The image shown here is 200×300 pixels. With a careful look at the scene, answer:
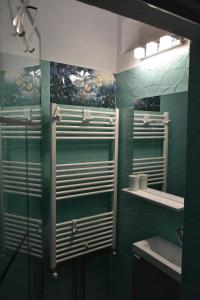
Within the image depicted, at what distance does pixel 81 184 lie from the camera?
1.82m

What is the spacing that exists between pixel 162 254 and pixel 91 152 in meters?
0.93

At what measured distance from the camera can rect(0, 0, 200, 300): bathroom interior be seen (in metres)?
1.40

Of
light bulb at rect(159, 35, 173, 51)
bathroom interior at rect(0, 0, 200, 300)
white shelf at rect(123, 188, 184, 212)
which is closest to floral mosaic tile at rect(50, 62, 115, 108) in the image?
bathroom interior at rect(0, 0, 200, 300)

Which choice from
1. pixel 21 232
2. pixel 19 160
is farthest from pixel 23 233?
pixel 19 160

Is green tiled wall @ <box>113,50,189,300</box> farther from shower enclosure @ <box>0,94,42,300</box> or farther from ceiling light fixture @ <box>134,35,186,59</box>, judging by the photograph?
shower enclosure @ <box>0,94,42,300</box>

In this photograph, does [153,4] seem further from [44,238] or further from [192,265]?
[44,238]

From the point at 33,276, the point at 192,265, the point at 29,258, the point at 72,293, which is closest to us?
the point at 192,265

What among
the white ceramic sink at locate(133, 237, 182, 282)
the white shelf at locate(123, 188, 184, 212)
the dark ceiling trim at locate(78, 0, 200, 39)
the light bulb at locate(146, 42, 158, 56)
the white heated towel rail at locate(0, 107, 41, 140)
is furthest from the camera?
the light bulb at locate(146, 42, 158, 56)

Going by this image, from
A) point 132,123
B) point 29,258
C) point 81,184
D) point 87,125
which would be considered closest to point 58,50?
point 87,125

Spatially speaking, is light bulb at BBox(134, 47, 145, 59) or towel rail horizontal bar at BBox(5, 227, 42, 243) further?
light bulb at BBox(134, 47, 145, 59)

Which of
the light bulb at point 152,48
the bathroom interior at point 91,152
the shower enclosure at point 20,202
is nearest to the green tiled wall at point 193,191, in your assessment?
the bathroom interior at point 91,152

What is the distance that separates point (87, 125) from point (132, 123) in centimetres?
39

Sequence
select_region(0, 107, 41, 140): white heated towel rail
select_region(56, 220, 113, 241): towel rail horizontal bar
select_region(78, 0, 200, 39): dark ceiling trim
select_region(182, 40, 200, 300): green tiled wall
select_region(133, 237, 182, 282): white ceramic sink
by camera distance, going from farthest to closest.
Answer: select_region(56, 220, 113, 241): towel rail horizontal bar, select_region(133, 237, 182, 282): white ceramic sink, select_region(0, 107, 41, 140): white heated towel rail, select_region(182, 40, 200, 300): green tiled wall, select_region(78, 0, 200, 39): dark ceiling trim

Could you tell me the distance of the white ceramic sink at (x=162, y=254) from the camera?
4.54ft
